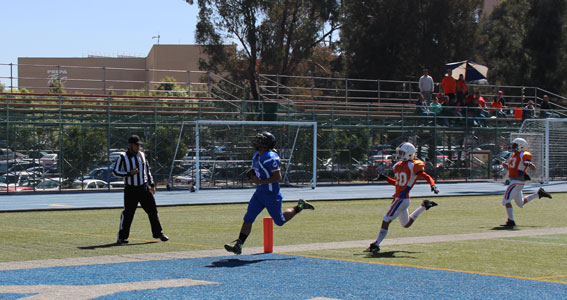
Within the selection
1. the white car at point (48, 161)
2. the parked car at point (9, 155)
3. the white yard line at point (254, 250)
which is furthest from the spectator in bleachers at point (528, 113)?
the white yard line at point (254, 250)

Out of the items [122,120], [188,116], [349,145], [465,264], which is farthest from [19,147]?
[465,264]

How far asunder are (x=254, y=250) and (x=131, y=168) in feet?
9.04

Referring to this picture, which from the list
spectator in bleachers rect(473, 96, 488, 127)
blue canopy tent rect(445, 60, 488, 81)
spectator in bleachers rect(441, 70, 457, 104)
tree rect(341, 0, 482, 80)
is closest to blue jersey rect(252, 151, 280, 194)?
spectator in bleachers rect(441, 70, 457, 104)

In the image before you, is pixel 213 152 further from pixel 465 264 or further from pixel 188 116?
pixel 465 264

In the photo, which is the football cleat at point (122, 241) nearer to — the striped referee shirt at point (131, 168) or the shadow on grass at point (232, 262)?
the striped referee shirt at point (131, 168)

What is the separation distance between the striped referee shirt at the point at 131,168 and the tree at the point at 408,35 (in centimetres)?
4156

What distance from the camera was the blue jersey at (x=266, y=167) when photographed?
1195 centimetres

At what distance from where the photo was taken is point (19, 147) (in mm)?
31469

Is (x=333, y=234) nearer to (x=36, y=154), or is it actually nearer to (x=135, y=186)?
(x=135, y=186)

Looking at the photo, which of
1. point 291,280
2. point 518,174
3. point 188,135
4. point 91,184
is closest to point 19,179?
point 91,184

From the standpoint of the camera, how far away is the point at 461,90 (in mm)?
39125

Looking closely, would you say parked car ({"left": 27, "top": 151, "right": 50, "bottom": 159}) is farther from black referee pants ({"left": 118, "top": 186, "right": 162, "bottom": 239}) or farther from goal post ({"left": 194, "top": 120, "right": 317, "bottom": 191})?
black referee pants ({"left": 118, "top": 186, "right": 162, "bottom": 239})

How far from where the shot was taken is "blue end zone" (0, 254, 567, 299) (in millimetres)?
8500

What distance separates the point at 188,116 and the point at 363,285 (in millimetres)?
27568
